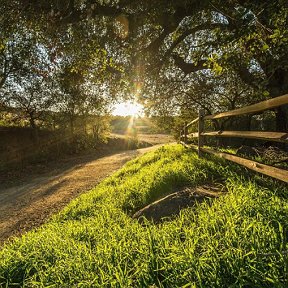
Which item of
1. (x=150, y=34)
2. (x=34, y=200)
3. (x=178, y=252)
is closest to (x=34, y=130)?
(x=34, y=200)

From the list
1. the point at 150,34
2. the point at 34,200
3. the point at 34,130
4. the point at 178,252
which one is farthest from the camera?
the point at 34,130

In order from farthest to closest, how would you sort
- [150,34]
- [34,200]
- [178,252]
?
[34,200] → [150,34] → [178,252]

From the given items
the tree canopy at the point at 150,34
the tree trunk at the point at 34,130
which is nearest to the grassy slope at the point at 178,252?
the tree canopy at the point at 150,34

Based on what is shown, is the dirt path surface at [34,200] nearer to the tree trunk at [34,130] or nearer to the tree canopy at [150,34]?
the tree canopy at [150,34]

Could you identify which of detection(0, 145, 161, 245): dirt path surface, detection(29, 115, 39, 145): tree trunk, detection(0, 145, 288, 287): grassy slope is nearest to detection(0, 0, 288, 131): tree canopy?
detection(0, 145, 288, 287): grassy slope

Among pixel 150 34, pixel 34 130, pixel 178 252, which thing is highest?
pixel 150 34

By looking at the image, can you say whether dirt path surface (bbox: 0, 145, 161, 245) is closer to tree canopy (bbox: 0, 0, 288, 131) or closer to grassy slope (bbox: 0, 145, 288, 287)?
grassy slope (bbox: 0, 145, 288, 287)

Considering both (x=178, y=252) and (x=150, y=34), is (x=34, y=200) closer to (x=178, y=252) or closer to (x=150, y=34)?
(x=150, y=34)

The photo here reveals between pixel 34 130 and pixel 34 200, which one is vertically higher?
pixel 34 130

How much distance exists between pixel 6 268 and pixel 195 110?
1692 cm

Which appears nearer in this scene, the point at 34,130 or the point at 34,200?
the point at 34,200

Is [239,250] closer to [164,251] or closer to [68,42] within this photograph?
[164,251]

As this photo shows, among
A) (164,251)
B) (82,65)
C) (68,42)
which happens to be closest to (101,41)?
(68,42)

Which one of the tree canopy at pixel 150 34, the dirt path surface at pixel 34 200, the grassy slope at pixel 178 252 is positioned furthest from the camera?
the dirt path surface at pixel 34 200
